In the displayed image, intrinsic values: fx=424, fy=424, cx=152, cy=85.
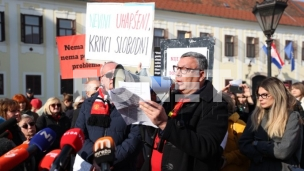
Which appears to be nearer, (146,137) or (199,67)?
(199,67)

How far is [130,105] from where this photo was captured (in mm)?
2195

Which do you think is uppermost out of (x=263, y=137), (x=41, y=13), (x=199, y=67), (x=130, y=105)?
(x=41, y=13)

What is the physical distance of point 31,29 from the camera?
22.6m

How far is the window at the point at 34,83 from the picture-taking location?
2239cm

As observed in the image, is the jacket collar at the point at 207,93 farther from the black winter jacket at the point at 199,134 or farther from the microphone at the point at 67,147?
the microphone at the point at 67,147

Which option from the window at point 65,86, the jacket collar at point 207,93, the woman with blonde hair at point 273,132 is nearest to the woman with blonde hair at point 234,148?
the woman with blonde hair at point 273,132

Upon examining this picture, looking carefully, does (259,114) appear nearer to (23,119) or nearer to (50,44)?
(23,119)

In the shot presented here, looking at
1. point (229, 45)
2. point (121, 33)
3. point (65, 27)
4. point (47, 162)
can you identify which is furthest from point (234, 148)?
point (229, 45)

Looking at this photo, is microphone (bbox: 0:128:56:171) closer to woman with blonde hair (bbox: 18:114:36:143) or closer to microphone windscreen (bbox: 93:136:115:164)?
microphone windscreen (bbox: 93:136:115:164)

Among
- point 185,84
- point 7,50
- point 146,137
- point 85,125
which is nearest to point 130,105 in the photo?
point 185,84

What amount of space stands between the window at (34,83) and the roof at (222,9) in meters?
8.77

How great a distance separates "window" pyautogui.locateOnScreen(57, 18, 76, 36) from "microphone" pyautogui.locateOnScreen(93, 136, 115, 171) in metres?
22.2

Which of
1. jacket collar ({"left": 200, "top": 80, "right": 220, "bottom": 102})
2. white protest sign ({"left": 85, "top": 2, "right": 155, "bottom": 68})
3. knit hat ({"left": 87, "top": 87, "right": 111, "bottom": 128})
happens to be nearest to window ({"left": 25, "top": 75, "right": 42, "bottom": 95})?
white protest sign ({"left": 85, "top": 2, "right": 155, "bottom": 68})

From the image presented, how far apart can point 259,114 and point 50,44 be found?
20.4 metres
